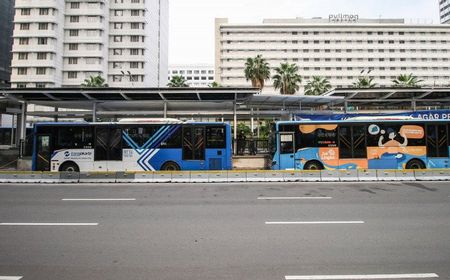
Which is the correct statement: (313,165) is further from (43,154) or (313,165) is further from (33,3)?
(33,3)

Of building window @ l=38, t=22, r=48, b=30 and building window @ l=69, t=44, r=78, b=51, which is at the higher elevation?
building window @ l=38, t=22, r=48, b=30

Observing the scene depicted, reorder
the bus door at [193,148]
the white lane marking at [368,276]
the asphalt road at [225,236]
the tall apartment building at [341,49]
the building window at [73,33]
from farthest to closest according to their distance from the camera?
the tall apartment building at [341,49]
the building window at [73,33]
the bus door at [193,148]
the asphalt road at [225,236]
the white lane marking at [368,276]

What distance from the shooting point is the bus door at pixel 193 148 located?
15.1 metres

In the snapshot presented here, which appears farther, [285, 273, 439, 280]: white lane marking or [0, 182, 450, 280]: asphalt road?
[0, 182, 450, 280]: asphalt road

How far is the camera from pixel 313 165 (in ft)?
49.0

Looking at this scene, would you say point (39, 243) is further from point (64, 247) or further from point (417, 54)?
point (417, 54)

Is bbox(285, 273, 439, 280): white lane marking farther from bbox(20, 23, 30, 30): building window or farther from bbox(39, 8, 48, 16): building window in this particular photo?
bbox(20, 23, 30, 30): building window

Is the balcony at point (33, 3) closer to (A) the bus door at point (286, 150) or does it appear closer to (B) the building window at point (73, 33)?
(B) the building window at point (73, 33)

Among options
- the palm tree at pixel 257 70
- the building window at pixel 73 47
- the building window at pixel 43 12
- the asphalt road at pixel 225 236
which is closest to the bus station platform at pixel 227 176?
the asphalt road at pixel 225 236

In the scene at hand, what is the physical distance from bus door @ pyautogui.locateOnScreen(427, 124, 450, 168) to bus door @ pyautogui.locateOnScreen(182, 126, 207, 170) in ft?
39.8

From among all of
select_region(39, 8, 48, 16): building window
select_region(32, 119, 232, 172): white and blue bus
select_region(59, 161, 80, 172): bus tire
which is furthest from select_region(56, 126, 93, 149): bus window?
select_region(39, 8, 48, 16): building window

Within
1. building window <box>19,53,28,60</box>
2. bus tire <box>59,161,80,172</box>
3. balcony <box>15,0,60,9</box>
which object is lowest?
bus tire <box>59,161,80,172</box>

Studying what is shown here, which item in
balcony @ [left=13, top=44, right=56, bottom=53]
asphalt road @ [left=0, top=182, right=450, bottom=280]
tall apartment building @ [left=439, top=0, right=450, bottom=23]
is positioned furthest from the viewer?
tall apartment building @ [left=439, top=0, right=450, bottom=23]

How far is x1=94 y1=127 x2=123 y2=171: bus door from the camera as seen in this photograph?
49.0 feet
